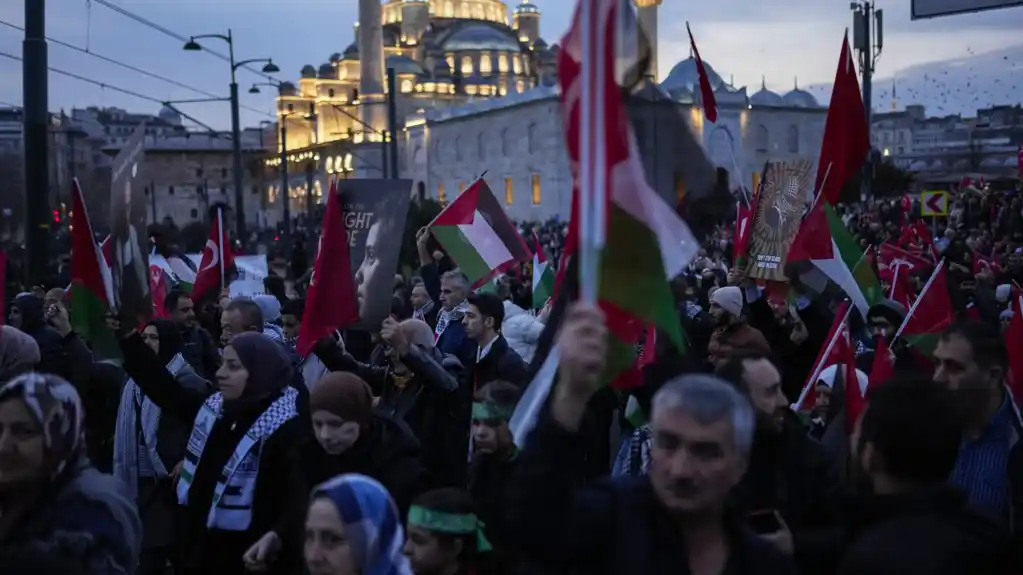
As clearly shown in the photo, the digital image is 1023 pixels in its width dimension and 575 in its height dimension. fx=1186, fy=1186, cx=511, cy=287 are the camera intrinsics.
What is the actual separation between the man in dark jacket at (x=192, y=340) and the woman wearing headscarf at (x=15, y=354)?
1179 mm

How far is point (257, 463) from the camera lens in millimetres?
4320

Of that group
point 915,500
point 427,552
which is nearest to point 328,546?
point 427,552

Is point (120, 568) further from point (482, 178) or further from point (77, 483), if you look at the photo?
point (482, 178)

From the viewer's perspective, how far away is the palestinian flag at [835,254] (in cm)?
652

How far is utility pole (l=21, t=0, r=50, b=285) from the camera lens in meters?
8.91

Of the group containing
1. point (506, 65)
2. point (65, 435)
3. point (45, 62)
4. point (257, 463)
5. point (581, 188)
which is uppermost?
point (506, 65)

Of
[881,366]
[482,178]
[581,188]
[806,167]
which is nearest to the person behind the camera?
[581,188]

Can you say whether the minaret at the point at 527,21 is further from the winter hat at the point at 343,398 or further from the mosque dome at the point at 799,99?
the winter hat at the point at 343,398

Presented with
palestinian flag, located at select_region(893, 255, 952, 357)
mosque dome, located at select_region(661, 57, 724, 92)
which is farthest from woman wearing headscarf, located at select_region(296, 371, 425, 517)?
mosque dome, located at select_region(661, 57, 724, 92)

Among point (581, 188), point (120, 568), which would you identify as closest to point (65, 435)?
point (120, 568)

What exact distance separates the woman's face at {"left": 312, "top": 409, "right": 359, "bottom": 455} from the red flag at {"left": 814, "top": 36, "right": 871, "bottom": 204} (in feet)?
11.5

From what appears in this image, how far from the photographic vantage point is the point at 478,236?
840cm

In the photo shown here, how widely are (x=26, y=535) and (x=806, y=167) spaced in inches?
197

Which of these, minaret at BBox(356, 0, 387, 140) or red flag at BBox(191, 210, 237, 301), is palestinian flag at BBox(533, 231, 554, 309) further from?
minaret at BBox(356, 0, 387, 140)
